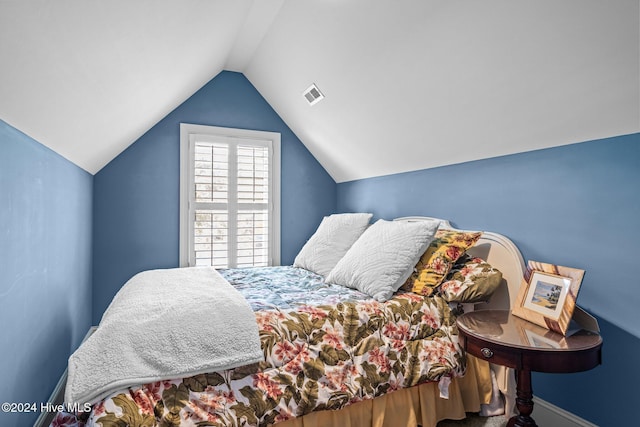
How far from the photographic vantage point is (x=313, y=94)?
313cm

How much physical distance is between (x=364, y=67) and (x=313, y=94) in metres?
0.75

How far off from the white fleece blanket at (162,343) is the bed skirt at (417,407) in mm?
421

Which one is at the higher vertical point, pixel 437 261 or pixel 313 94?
pixel 313 94

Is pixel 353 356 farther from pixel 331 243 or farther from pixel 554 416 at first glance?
pixel 331 243

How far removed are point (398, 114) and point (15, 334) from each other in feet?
8.07

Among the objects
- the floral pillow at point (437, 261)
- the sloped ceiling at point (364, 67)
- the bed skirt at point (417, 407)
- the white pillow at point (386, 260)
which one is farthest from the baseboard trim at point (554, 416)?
the sloped ceiling at point (364, 67)

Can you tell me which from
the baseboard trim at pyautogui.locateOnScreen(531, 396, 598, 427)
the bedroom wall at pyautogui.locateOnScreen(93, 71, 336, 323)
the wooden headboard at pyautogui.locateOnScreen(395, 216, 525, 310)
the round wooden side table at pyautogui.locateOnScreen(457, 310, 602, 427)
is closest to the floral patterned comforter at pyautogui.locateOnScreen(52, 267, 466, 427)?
the round wooden side table at pyautogui.locateOnScreen(457, 310, 602, 427)

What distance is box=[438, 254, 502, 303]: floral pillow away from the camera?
6.32 ft

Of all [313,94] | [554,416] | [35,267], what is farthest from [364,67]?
[554,416]

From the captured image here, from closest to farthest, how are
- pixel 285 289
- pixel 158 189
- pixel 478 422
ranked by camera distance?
1. pixel 478 422
2. pixel 285 289
3. pixel 158 189

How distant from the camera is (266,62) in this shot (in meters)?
3.29

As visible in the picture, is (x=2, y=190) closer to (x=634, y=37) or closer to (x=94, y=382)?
(x=94, y=382)

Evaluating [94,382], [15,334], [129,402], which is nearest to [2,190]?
[15,334]

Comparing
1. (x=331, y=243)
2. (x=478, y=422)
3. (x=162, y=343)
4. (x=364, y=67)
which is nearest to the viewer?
(x=162, y=343)
